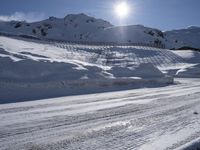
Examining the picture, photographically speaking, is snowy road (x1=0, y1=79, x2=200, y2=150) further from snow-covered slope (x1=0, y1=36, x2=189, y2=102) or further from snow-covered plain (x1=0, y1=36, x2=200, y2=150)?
snow-covered slope (x1=0, y1=36, x2=189, y2=102)

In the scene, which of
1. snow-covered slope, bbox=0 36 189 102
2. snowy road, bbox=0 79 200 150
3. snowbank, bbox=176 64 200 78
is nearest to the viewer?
snowy road, bbox=0 79 200 150

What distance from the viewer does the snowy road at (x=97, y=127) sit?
6.72 metres

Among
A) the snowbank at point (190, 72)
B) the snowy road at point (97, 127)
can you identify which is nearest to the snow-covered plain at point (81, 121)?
the snowy road at point (97, 127)

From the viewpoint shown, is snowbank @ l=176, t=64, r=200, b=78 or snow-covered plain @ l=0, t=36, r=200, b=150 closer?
snow-covered plain @ l=0, t=36, r=200, b=150

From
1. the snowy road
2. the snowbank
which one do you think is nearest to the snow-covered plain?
the snowy road

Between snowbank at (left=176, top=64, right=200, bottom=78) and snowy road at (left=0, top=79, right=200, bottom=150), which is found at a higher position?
snowy road at (left=0, top=79, right=200, bottom=150)

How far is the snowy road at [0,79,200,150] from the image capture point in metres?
6.72

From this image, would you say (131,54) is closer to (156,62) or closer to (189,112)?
(156,62)

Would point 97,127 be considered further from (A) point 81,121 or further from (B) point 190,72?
(B) point 190,72

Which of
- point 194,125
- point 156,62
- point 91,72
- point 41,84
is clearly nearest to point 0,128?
point 194,125

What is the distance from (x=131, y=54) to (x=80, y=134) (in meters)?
49.4

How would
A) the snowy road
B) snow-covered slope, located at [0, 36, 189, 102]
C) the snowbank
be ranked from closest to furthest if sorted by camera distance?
the snowy road, snow-covered slope, located at [0, 36, 189, 102], the snowbank

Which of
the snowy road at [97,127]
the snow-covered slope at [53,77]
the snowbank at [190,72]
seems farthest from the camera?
the snowbank at [190,72]

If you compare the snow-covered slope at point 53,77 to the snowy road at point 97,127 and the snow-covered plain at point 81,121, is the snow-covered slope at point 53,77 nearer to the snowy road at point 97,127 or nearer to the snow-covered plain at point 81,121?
the snow-covered plain at point 81,121
